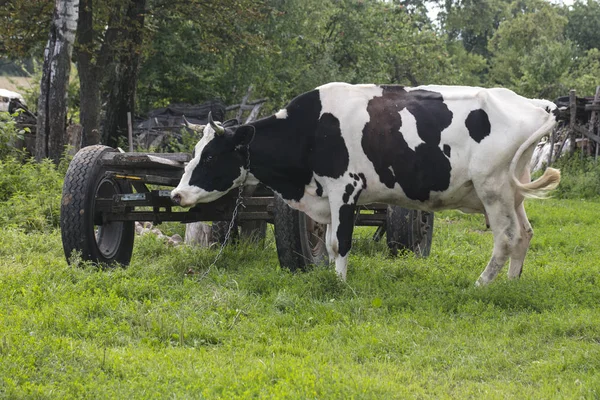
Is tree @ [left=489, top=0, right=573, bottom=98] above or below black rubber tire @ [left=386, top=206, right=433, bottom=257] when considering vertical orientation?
above

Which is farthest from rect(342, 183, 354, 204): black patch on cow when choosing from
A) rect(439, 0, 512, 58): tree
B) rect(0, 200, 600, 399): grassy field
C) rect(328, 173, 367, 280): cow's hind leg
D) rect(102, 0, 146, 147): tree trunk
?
rect(439, 0, 512, 58): tree

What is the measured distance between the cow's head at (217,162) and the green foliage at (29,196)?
3388 millimetres

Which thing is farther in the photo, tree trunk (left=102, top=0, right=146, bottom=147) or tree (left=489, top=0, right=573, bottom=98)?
tree (left=489, top=0, right=573, bottom=98)

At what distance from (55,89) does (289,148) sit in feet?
26.2

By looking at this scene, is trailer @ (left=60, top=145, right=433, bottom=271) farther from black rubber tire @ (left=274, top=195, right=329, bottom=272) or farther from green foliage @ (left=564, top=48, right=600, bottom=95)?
green foliage @ (left=564, top=48, right=600, bottom=95)

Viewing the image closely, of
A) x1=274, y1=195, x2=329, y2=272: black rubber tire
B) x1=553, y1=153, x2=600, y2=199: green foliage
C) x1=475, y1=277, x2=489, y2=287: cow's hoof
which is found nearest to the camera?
x1=475, y1=277, x2=489, y2=287: cow's hoof

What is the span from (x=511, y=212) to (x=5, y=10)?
44.7 ft

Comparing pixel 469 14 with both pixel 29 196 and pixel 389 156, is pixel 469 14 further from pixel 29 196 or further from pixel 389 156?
pixel 389 156

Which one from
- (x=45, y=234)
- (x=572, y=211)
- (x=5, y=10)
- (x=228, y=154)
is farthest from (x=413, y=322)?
(x=5, y=10)

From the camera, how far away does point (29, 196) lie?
11750 millimetres

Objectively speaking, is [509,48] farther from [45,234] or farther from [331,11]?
[45,234]

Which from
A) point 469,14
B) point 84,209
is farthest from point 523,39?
point 84,209

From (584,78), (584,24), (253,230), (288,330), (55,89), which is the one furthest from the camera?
(584,24)

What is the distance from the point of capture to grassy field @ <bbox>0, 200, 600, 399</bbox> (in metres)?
4.84
